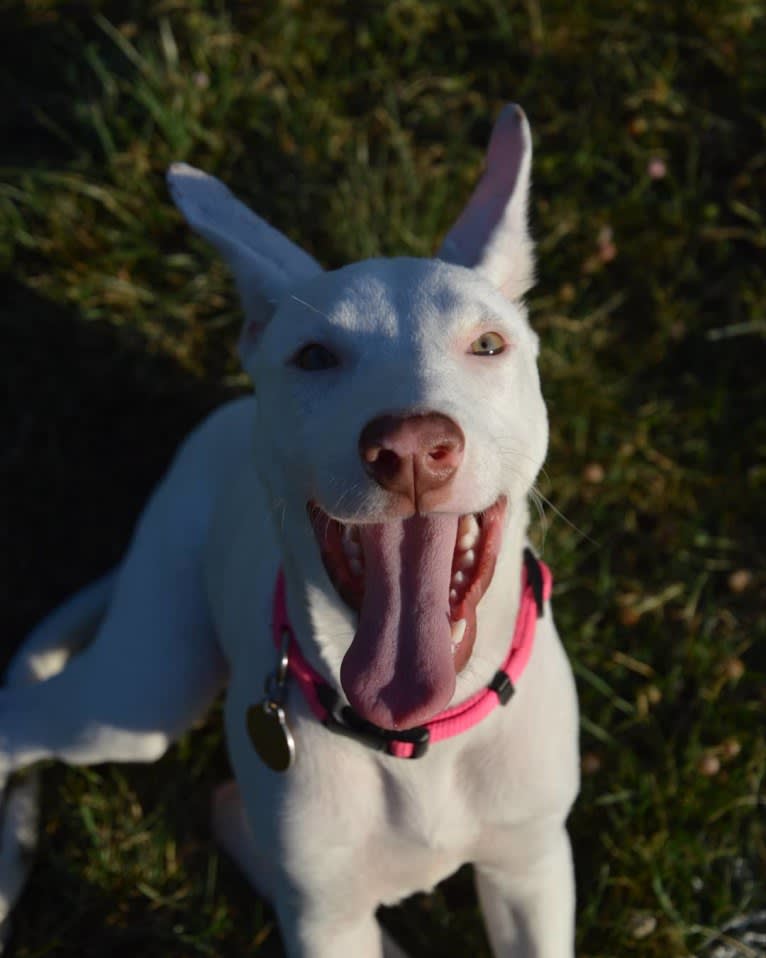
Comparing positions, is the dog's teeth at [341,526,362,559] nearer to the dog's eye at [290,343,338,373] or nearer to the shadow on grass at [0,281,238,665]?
the dog's eye at [290,343,338,373]

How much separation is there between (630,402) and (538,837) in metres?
1.94

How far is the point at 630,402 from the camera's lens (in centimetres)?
401

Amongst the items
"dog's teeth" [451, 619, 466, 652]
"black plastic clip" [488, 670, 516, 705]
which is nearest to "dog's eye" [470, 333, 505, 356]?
"dog's teeth" [451, 619, 466, 652]

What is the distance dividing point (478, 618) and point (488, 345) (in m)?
0.55

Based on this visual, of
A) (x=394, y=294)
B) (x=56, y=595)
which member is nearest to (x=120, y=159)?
(x=56, y=595)

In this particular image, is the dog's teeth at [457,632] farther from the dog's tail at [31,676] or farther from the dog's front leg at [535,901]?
the dog's tail at [31,676]

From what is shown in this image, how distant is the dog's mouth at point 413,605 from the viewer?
2.06 meters

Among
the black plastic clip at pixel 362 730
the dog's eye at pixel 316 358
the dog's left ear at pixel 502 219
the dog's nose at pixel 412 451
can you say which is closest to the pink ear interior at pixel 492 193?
the dog's left ear at pixel 502 219

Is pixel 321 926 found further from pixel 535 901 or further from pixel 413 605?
pixel 413 605

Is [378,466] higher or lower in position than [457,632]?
higher

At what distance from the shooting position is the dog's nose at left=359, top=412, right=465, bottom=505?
176cm

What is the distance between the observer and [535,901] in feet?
8.70

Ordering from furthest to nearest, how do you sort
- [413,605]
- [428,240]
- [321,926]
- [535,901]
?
1. [428,240]
2. [535,901]
3. [321,926]
4. [413,605]

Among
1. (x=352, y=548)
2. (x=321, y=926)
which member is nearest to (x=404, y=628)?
(x=352, y=548)
